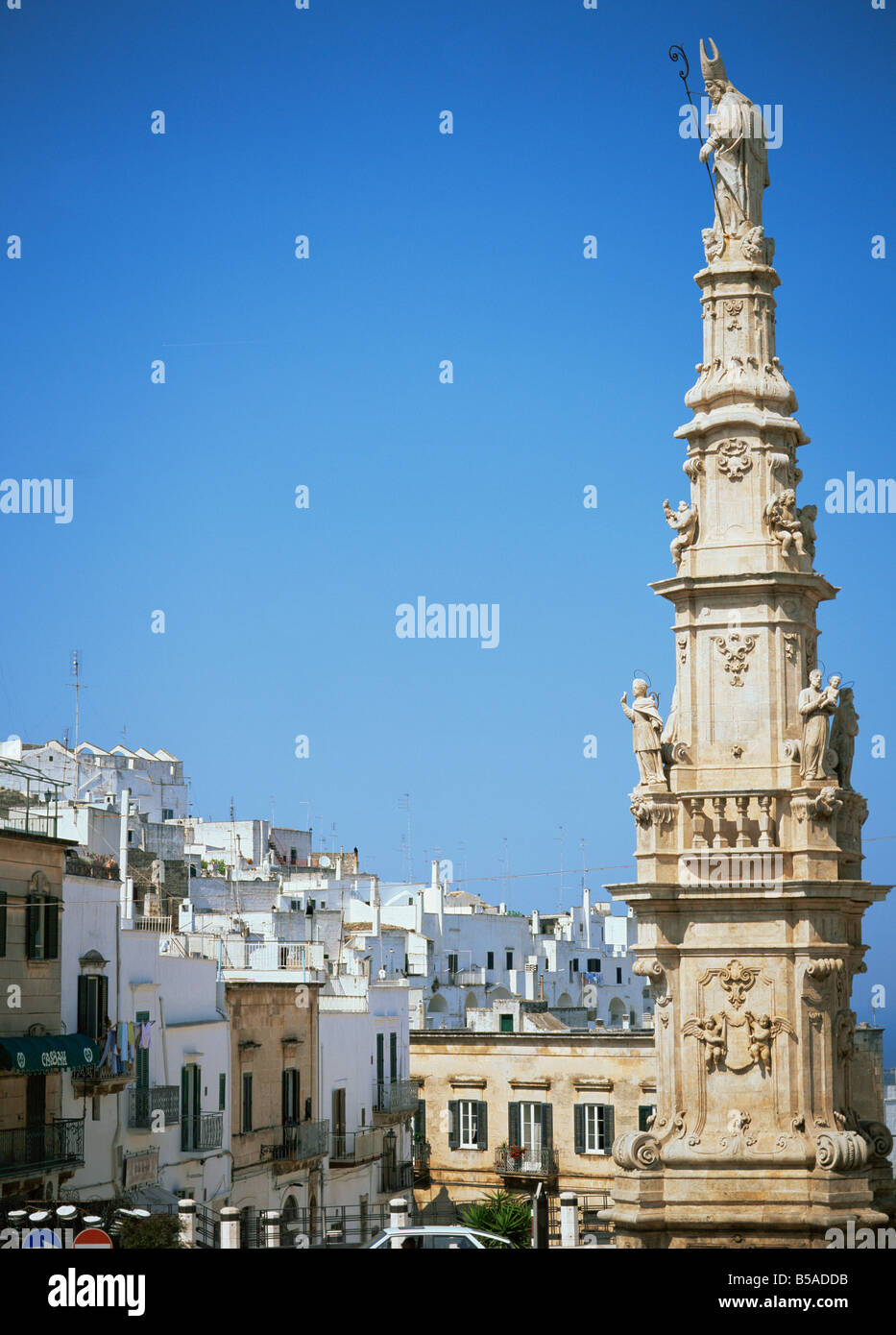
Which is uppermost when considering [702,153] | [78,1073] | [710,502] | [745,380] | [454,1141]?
[702,153]

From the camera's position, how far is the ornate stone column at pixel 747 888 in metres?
21.9

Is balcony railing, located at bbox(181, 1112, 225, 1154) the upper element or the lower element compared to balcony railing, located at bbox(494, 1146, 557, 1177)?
upper

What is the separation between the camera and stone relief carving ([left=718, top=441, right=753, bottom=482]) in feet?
77.8

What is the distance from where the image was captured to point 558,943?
81625mm

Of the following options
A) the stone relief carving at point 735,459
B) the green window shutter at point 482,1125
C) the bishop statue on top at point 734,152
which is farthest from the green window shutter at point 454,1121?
the bishop statue on top at point 734,152

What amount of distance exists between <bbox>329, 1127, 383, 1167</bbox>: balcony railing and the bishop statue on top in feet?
83.8

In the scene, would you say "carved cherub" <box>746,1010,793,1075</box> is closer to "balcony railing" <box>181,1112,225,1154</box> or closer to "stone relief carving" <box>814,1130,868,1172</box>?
"stone relief carving" <box>814,1130,868,1172</box>

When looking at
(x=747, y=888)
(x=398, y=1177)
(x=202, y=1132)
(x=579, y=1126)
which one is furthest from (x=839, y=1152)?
(x=579, y=1126)

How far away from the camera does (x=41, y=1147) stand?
29.9 m

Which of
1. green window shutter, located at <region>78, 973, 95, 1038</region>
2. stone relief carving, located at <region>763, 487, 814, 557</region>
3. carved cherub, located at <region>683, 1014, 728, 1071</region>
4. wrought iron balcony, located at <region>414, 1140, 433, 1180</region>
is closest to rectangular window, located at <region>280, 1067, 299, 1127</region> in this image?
green window shutter, located at <region>78, 973, 95, 1038</region>

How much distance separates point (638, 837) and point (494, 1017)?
39.4m
